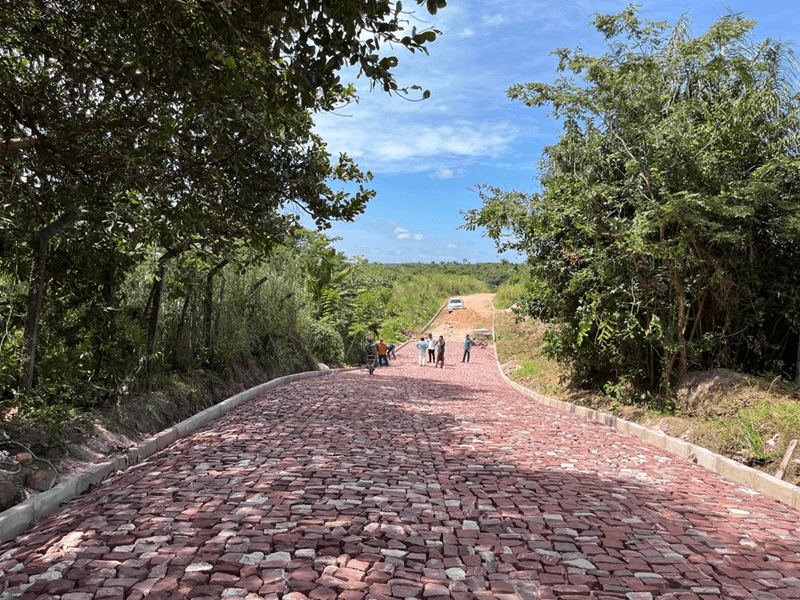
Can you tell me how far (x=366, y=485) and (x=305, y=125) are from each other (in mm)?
6344

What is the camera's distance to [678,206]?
8.80m

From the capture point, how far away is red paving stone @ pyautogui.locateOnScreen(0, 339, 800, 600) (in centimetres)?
369

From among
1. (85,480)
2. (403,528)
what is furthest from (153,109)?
(403,528)

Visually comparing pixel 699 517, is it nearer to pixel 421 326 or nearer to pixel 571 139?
pixel 571 139

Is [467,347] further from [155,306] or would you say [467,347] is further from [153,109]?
[153,109]

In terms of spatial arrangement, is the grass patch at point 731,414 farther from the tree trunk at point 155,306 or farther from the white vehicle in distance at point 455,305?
the white vehicle in distance at point 455,305

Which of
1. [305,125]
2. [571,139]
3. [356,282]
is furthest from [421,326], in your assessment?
[305,125]

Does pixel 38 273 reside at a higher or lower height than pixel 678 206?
lower

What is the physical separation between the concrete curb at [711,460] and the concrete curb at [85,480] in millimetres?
7606

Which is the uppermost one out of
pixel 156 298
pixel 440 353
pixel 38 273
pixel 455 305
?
pixel 455 305

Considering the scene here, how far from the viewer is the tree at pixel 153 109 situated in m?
3.88

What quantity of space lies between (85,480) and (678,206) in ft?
29.1

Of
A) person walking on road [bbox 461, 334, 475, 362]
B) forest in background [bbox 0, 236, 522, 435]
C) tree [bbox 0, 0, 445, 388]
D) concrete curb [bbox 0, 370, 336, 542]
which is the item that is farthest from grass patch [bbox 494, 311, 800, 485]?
person walking on road [bbox 461, 334, 475, 362]

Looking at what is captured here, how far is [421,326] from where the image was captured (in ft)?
151
